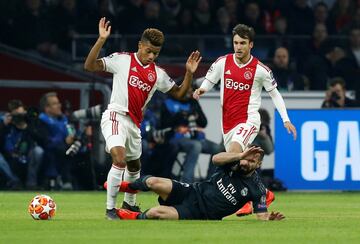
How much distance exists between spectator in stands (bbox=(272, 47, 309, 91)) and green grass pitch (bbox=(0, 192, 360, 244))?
590 centimetres

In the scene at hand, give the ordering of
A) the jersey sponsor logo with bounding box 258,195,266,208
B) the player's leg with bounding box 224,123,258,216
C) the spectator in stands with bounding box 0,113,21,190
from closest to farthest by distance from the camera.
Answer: the jersey sponsor logo with bounding box 258,195,266,208 → the player's leg with bounding box 224,123,258,216 → the spectator in stands with bounding box 0,113,21,190

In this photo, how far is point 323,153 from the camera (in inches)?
813

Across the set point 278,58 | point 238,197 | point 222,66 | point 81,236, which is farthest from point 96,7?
point 81,236

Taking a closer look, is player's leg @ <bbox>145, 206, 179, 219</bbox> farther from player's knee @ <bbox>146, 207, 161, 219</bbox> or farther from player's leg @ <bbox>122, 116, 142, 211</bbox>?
player's leg @ <bbox>122, 116, 142, 211</bbox>

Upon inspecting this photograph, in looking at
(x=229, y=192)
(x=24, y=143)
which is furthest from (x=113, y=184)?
(x=24, y=143)

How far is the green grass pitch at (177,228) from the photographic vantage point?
11.4 m

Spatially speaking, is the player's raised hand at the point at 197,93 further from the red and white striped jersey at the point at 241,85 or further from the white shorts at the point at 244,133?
the white shorts at the point at 244,133

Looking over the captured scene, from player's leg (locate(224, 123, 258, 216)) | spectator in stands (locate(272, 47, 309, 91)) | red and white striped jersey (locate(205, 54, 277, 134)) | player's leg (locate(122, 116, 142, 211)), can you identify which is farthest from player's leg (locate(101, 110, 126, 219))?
spectator in stands (locate(272, 47, 309, 91))

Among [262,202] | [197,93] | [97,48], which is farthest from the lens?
[197,93]

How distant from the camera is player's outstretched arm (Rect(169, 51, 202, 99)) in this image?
14391 mm

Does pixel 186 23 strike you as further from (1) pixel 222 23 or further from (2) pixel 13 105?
(2) pixel 13 105

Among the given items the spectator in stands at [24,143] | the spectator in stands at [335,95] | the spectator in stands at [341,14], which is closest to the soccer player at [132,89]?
the spectator in stands at [24,143]

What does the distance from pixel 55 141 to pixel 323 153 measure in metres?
4.30

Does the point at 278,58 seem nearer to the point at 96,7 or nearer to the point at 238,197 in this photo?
the point at 96,7
